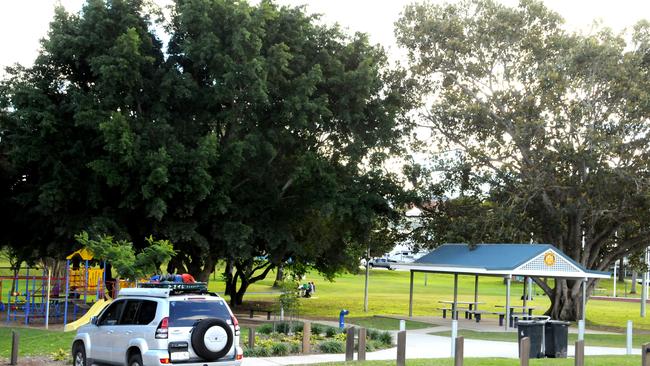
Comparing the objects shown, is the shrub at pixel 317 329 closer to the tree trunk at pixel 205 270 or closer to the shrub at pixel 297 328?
the shrub at pixel 297 328

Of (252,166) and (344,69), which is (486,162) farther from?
(252,166)

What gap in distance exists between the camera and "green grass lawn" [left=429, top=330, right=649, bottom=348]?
26906 millimetres

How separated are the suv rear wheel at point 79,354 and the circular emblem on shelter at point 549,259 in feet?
67.8

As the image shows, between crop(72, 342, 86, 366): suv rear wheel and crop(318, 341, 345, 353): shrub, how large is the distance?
6700 mm

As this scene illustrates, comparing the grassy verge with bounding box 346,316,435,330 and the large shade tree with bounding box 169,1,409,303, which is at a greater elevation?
the large shade tree with bounding box 169,1,409,303

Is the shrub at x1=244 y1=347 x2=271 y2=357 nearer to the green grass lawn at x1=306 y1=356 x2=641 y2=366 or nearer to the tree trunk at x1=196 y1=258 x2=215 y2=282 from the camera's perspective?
the green grass lawn at x1=306 y1=356 x2=641 y2=366

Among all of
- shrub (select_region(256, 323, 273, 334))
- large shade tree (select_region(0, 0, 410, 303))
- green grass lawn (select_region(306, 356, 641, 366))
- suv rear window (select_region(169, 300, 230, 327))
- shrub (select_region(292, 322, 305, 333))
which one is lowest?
shrub (select_region(256, 323, 273, 334))

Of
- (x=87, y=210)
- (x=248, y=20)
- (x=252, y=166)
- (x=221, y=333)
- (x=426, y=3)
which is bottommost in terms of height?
(x=221, y=333)

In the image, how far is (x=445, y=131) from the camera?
132 feet

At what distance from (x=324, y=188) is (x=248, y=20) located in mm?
7966

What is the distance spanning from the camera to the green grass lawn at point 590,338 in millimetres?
26906

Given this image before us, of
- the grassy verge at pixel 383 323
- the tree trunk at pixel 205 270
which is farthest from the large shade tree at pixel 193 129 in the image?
the grassy verge at pixel 383 323

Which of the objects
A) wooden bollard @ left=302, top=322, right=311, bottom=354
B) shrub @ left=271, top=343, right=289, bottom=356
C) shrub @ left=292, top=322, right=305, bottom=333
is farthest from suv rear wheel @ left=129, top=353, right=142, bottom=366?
shrub @ left=292, top=322, right=305, bottom=333

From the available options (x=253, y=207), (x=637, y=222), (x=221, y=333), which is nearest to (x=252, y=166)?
(x=253, y=207)
